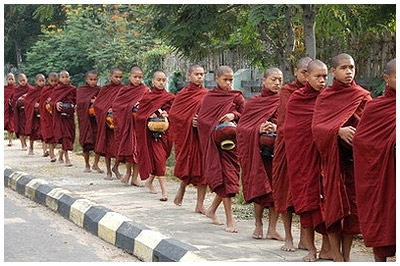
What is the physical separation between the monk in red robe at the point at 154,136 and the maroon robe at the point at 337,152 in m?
4.12

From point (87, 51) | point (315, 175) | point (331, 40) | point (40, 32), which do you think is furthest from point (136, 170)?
point (40, 32)

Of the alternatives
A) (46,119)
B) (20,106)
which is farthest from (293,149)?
(20,106)

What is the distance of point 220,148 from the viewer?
793 centimetres

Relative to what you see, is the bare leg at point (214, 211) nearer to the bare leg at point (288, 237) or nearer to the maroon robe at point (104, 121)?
the bare leg at point (288, 237)

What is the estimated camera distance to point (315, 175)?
20.8 feet

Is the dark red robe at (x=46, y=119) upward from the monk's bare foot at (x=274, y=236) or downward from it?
upward

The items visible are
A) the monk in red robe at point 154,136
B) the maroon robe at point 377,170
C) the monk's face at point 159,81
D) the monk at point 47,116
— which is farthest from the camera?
the monk at point 47,116

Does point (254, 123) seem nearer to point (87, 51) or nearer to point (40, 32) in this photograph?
point (87, 51)

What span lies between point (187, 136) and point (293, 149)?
2624 mm

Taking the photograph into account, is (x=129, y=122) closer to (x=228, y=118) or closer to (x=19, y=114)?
(x=228, y=118)

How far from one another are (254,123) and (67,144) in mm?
6903

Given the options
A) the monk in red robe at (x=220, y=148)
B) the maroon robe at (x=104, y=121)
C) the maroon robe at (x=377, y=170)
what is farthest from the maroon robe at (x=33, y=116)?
the maroon robe at (x=377, y=170)

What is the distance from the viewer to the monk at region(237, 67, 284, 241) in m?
7.21

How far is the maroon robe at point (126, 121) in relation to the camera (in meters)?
11.1
